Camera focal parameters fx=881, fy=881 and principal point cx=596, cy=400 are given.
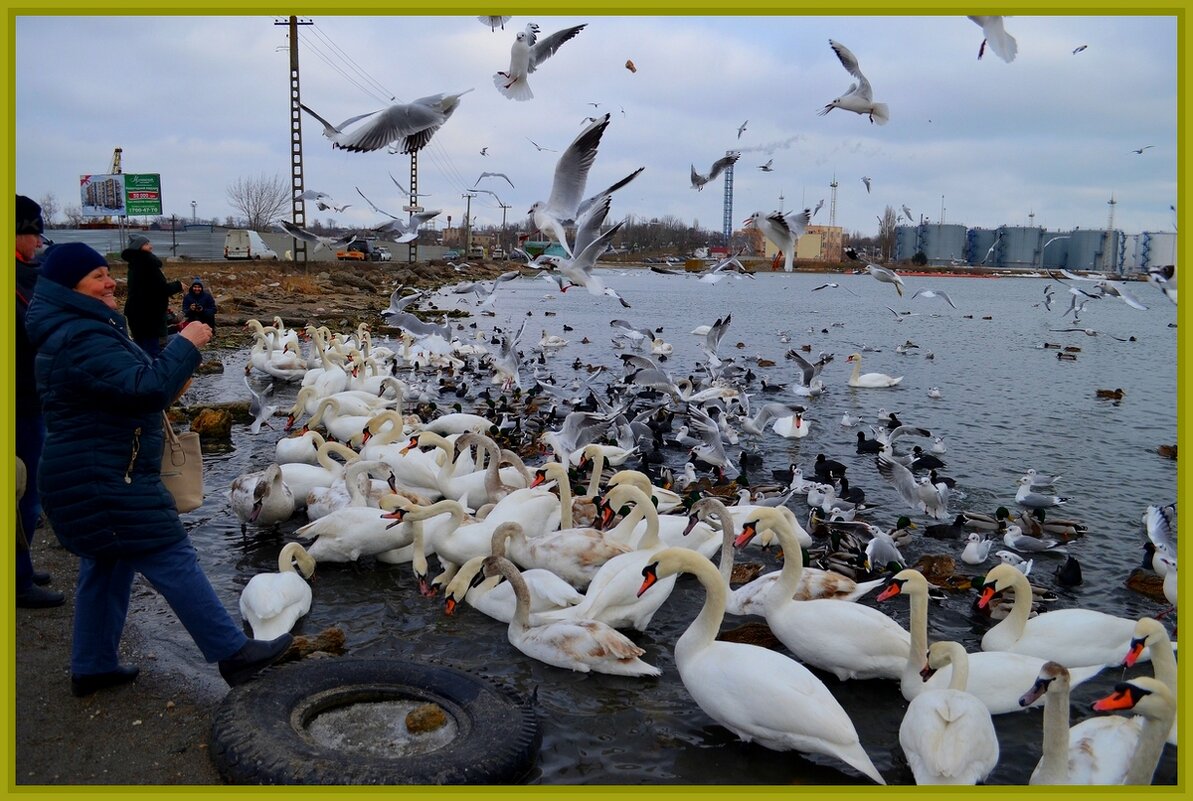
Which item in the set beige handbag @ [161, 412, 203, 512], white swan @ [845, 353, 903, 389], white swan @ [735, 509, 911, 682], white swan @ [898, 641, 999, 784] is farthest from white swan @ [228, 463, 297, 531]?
white swan @ [845, 353, 903, 389]

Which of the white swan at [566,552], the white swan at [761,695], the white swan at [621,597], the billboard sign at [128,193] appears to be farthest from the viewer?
the billboard sign at [128,193]

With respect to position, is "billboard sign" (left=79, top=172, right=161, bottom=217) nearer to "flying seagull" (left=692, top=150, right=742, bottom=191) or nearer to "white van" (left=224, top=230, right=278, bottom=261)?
"white van" (left=224, top=230, right=278, bottom=261)

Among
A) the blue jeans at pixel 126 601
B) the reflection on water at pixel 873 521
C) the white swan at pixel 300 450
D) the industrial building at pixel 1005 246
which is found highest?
the industrial building at pixel 1005 246

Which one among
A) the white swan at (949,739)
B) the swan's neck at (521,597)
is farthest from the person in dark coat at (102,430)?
the white swan at (949,739)

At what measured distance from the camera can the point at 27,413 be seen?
18.9 feet

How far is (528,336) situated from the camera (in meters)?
31.7

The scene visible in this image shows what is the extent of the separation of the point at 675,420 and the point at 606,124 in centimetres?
818

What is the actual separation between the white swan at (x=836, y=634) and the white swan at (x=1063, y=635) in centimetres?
89

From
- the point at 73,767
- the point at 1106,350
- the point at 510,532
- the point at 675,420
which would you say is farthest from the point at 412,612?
the point at 1106,350

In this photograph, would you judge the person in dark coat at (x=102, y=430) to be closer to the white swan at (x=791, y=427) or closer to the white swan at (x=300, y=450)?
the white swan at (x=300, y=450)

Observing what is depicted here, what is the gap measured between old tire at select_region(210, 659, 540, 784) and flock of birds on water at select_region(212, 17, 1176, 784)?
3.38 feet

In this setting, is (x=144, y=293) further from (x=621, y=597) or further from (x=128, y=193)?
(x=128, y=193)

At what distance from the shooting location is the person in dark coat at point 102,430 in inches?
169

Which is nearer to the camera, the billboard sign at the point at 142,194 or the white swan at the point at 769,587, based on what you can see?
the white swan at the point at 769,587
